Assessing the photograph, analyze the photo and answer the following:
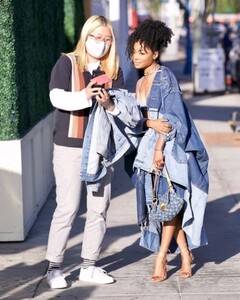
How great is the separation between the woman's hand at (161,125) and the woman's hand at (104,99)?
38cm

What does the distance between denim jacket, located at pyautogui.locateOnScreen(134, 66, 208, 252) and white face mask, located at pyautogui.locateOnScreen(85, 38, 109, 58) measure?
405mm

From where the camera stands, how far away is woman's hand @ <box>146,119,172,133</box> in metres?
5.99

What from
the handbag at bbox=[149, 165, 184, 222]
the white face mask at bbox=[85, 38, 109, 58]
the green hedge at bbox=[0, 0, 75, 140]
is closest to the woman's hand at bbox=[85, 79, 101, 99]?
the white face mask at bbox=[85, 38, 109, 58]

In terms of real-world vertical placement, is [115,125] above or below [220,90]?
above

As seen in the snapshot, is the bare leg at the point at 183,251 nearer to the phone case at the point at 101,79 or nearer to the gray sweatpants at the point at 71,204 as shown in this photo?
the gray sweatpants at the point at 71,204

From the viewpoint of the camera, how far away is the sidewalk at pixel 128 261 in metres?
6.07

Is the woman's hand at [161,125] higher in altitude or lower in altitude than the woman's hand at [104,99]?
lower

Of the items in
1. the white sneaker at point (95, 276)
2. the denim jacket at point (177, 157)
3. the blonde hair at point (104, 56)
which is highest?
the blonde hair at point (104, 56)

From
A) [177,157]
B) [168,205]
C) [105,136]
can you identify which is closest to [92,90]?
[105,136]

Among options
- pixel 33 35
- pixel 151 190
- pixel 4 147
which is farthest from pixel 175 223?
pixel 33 35

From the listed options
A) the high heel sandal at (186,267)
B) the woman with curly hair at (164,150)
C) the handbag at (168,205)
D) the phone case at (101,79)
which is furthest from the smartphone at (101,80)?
the high heel sandal at (186,267)

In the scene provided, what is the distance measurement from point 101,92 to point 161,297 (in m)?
1.41

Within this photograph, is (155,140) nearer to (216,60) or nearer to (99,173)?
(99,173)

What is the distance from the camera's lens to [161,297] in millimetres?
5941
